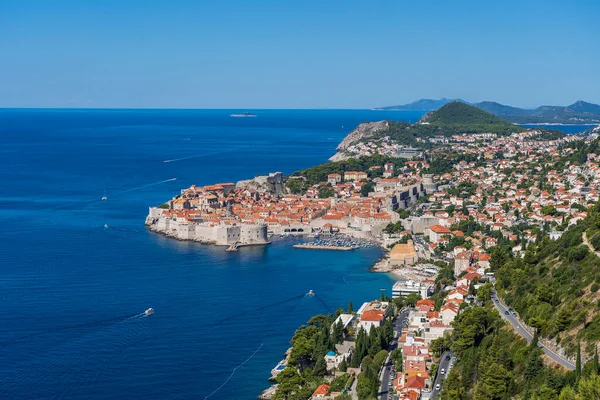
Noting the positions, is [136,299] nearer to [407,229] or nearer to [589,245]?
[589,245]

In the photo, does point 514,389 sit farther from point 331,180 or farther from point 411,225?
point 331,180


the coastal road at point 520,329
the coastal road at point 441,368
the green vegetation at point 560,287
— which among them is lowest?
the coastal road at point 441,368

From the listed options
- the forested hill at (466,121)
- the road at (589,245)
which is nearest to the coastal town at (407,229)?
the road at (589,245)

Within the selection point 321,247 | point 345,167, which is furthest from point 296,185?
point 321,247

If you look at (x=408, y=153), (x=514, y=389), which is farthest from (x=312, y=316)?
(x=408, y=153)

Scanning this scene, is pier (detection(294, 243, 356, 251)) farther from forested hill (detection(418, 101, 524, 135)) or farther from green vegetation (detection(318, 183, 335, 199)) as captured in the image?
forested hill (detection(418, 101, 524, 135))

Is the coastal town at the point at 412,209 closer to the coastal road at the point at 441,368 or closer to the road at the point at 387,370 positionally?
the road at the point at 387,370

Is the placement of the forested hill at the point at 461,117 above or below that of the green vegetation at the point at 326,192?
above
